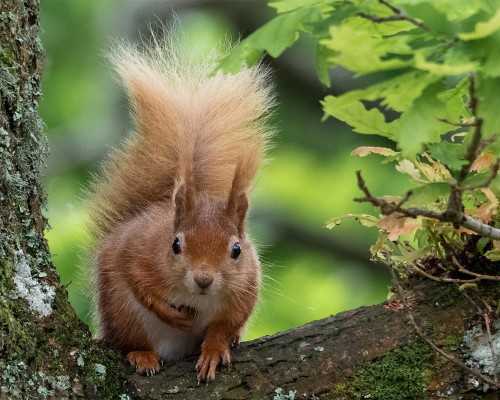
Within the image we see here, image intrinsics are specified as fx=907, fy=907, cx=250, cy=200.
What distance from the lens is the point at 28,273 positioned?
282 centimetres

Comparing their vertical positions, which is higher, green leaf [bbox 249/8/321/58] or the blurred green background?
the blurred green background

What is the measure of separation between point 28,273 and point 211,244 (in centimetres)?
86

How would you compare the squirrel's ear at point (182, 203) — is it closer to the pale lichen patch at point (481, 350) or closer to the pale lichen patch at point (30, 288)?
the pale lichen patch at point (30, 288)

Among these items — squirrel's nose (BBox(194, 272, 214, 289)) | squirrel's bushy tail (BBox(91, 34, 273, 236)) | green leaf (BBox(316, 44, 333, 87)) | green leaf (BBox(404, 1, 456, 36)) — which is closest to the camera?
green leaf (BBox(404, 1, 456, 36))

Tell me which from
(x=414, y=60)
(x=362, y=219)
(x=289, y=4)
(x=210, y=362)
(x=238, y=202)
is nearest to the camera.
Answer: (x=414, y=60)

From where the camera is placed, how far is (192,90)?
405 centimetres

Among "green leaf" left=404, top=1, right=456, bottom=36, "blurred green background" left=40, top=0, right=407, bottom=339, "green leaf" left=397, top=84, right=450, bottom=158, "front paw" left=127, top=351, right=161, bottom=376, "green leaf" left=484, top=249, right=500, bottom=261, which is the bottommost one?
"front paw" left=127, top=351, right=161, bottom=376

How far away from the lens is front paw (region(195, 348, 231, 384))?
117 inches

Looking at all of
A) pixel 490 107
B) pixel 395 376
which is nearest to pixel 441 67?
pixel 490 107

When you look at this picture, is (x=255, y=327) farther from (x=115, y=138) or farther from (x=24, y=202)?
(x=24, y=202)

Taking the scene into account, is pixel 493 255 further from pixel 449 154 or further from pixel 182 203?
pixel 182 203

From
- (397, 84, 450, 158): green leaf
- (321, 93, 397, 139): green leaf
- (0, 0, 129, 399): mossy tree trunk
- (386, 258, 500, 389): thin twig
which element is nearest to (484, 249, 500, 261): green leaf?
(386, 258, 500, 389): thin twig

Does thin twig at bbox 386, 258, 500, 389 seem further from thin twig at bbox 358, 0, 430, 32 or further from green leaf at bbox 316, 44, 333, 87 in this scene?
thin twig at bbox 358, 0, 430, 32

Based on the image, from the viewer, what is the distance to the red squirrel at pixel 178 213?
347 centimetres
